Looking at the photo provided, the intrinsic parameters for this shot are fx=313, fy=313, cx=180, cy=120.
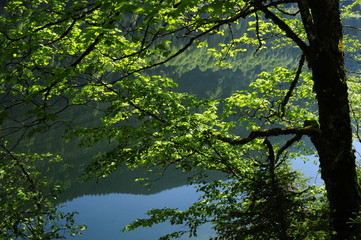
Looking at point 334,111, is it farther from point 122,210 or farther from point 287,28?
point 122,210

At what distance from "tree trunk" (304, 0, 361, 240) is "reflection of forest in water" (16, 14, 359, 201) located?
4.01m

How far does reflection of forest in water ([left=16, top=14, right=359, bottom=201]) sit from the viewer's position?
4347 centimetres

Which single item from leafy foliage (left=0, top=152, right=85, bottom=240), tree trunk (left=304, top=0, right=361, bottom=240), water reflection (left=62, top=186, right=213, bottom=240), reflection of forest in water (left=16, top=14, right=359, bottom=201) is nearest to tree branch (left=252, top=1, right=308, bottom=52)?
tree trunk (left=304, top=0, right=361, bottom=240)

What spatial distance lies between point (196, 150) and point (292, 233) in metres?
2.90

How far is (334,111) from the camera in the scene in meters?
4.55

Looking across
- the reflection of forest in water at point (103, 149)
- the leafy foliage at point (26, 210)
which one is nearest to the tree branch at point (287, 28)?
the leafy foliage at point (26, 210)

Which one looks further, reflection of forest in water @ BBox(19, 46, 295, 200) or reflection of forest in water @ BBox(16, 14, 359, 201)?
reflection of forest in water @ BBox(16, 14, 359, 201)

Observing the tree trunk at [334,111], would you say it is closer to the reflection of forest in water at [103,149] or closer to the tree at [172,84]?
the tree at [172,84]

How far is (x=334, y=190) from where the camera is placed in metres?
4.71

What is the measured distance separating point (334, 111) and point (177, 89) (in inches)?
2669

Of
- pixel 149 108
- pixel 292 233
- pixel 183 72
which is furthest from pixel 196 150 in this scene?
pixel 183 72

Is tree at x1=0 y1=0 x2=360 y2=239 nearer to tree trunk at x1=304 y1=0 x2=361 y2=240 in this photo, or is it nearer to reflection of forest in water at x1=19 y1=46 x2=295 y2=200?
tree trunk at x1=304 y1=0 x2=361 y2=240

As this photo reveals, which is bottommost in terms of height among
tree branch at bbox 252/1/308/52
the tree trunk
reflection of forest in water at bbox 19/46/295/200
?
the tree trunk

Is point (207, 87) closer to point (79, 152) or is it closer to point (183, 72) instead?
point (183, 72)
